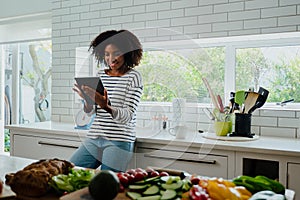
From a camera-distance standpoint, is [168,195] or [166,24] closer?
[168,195]

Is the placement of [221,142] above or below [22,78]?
below

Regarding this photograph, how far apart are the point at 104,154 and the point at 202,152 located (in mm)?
623

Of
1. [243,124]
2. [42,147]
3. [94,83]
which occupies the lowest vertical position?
[42,147]

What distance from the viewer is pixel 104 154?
219 cm

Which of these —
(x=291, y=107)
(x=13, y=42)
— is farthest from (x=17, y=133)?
(x=291, y=107)

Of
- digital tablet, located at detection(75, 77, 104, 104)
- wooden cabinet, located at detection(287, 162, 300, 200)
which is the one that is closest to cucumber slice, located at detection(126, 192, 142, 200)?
digital tablet, located at detection(75, 77, 104, 104)

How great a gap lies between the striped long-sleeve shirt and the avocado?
3.39ft

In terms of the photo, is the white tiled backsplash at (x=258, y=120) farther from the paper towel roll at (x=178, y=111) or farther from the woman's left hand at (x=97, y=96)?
the woman's left hand at (x=97, y=96)

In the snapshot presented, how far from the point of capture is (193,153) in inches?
85.7

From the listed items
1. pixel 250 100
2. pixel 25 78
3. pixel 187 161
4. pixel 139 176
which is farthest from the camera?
pixel 25 78

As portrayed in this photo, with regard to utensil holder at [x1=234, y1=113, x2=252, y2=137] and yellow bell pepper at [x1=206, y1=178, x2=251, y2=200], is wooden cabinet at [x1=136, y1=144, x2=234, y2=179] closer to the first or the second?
utensil holder at [x1=234, y1=113, x2=252, y2=137]

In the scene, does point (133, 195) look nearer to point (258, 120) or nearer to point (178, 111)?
point (178, 111)

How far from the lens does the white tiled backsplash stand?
7.97 feet

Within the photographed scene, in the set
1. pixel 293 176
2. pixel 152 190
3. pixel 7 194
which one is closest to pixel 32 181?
pixel 7 194
